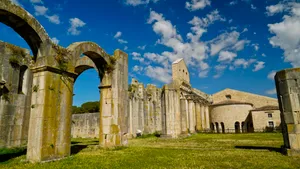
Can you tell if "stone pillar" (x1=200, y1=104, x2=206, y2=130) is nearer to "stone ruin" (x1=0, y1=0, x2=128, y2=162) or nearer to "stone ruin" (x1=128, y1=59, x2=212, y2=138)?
"stone ruin" (x1=128, y1=59, x2=212, y2=138)

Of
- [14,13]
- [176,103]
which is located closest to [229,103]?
[176,103]

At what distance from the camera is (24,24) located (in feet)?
21.8

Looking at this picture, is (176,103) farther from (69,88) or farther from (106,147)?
(69,88)

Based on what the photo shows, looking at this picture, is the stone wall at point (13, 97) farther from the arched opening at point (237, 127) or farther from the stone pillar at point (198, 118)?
the arched opening at point (237, 127)

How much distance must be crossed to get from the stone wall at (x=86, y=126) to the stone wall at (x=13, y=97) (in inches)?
514

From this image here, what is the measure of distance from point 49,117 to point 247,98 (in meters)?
49.7

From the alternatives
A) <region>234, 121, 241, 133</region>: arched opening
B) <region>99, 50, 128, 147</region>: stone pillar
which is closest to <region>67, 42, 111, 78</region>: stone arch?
<region>99, 50, 128, 147</region>: stone pillar

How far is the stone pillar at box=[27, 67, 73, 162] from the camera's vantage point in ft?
21.1

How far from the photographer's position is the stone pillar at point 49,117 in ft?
21.1

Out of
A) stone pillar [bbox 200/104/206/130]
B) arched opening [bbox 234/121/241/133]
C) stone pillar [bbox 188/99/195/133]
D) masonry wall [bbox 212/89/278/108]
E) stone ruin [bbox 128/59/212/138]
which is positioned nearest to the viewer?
stone ruin [bbox 128/59/212/138]

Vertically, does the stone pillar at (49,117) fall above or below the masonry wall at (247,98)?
below

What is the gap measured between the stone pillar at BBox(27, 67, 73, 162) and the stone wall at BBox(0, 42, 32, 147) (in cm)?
659

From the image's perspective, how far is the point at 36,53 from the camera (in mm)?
7172

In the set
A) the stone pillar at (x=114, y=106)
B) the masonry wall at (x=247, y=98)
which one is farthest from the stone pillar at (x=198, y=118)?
the stone pillar at (x=114, y=106)
